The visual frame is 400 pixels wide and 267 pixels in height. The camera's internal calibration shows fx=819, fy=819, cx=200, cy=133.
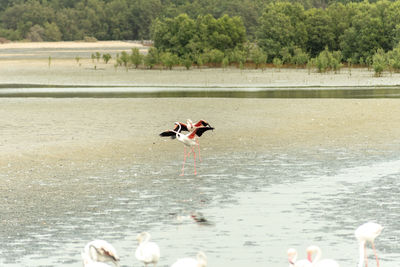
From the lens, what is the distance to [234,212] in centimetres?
1221

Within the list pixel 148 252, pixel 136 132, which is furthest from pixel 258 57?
pixel 148 252

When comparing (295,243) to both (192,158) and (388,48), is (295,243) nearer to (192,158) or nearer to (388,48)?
(192,158)

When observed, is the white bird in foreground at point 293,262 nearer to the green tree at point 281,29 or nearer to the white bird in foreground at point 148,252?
the white bird in foreground at point 148,252

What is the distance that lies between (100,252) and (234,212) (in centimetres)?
407

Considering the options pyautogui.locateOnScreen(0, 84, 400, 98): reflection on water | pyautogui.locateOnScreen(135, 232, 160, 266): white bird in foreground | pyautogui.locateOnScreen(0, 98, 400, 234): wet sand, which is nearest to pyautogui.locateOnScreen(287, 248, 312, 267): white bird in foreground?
pyautogui.locateOnScreen(135, 232, 160, 266): white bird in foreground

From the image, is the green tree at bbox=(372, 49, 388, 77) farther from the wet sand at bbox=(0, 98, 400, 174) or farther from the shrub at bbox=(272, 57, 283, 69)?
the wet sand at bbox=(0, 98, 400, 174)

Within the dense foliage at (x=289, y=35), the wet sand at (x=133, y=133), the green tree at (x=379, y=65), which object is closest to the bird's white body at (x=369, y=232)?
the wet sand at (x=133, y=133)

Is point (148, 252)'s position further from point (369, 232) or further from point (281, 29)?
point (281, 29)

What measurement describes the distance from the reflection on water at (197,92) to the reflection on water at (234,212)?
2044 centimetres

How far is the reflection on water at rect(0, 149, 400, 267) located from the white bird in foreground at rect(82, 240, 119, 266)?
107cm

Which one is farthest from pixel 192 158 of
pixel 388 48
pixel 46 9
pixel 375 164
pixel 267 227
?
pixel 46 9

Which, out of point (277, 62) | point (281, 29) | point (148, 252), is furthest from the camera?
point (281, 29)

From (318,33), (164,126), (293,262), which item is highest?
(293,262)

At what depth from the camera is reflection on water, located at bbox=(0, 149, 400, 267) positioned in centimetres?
991
